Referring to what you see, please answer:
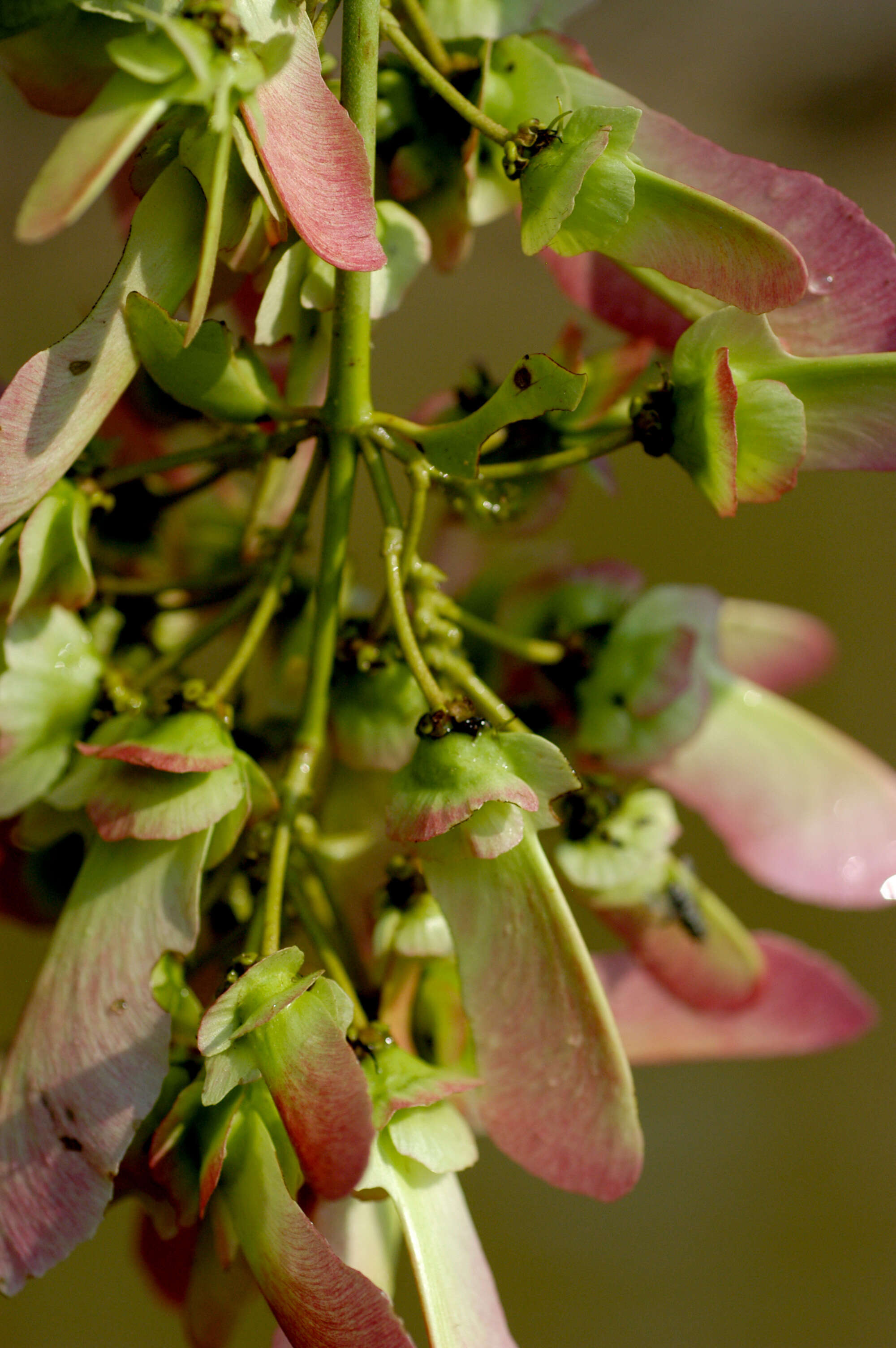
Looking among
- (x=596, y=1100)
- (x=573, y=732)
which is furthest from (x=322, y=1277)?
(x=573, y=732)

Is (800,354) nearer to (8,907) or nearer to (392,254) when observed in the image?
(392,254)

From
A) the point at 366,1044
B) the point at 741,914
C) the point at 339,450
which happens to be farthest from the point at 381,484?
the point at 741,914

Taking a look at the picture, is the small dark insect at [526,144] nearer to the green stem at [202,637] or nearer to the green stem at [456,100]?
the green stem at [456,100]

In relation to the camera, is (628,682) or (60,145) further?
(628,682)

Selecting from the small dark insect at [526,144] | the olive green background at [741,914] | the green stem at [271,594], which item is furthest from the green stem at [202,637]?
the olive green background at [741,914]

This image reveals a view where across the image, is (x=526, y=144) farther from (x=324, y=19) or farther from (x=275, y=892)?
(x=275, y=892)

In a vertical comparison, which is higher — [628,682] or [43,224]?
[43,224]
